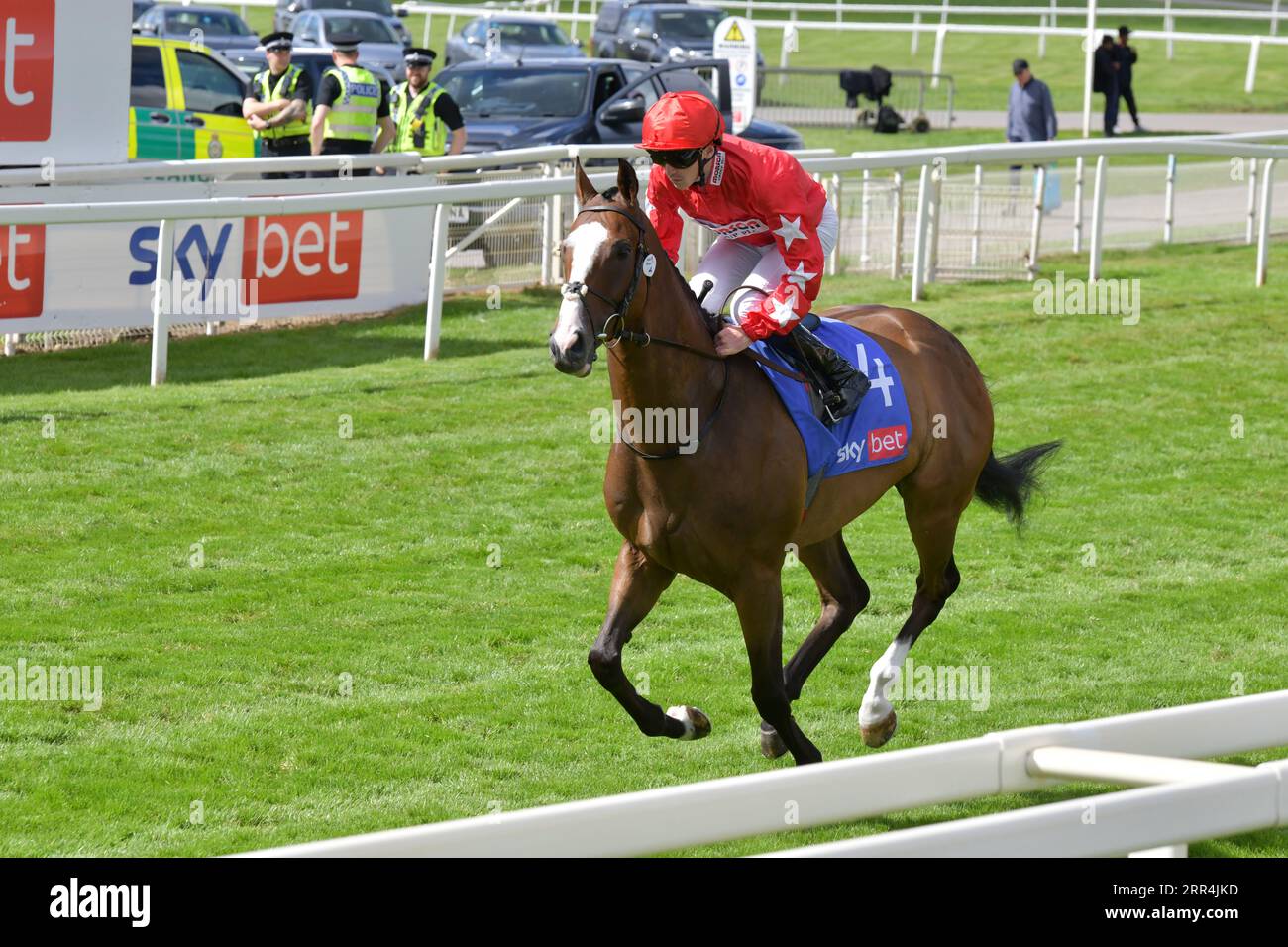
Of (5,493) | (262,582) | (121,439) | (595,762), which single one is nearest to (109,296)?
(121,439)

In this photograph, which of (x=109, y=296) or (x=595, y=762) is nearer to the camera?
(x=595, y=762)

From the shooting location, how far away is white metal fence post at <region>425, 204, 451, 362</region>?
11.4 m

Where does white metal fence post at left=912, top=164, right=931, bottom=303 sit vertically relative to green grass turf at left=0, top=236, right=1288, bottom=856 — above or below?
above

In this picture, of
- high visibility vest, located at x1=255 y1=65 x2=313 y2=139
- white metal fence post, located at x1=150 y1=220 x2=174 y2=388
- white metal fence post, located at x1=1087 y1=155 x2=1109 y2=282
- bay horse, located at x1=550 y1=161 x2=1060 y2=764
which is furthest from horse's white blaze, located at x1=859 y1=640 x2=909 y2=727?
high visibility vest, located at x1=255 y1=65 x2=313 y2=139

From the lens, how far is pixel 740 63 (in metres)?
16.8

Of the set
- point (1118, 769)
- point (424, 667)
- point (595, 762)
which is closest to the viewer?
point (1118, 769)

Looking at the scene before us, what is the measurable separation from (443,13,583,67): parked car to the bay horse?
22.8 meters

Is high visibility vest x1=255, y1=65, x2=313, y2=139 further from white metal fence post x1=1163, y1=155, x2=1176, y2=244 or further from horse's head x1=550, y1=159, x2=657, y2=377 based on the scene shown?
horse's head x1=550, y1=159, x2=657, y2=377

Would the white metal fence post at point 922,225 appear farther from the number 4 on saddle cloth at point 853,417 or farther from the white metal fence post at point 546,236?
the number 4 on saddle cloth at point 853,417

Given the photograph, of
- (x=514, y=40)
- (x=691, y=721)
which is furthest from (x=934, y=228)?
(x=514, y=40)

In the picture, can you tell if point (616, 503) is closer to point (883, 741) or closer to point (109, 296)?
point (883, 741)
